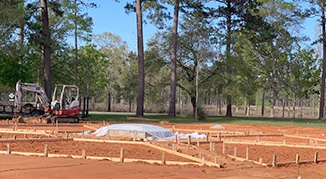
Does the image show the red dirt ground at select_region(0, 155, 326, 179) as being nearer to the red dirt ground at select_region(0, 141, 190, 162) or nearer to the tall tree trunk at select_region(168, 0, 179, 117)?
the red dirt ground at select_region(0, 141, 190, 162)

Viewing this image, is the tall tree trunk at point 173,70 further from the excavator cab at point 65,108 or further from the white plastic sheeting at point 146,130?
the white plastic sheeting at point 146,130

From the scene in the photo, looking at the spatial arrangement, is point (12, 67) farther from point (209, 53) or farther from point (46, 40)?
point (209, 53)

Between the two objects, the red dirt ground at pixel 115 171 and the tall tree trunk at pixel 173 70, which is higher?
the tall tree trunk at pixel 173 70

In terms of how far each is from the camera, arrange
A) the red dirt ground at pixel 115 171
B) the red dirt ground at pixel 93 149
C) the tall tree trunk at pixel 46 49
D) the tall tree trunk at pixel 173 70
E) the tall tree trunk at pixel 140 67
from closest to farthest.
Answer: the red dirt ground at pixel 115 171 < the red dirt ground at pixel 93 149 < the tall tree trunk at pixel 46 49 < the tall tree trunk at pixel 140 67 < the tall tree trunk at pixel 173 70

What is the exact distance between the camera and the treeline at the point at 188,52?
32.5 meters

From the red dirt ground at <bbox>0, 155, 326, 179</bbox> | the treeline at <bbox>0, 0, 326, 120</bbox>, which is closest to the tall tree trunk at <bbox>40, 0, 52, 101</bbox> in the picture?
the treeline at <bbox>0, 0, 326, 120</bbox>

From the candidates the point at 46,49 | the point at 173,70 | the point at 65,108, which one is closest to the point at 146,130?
the point at 65,108

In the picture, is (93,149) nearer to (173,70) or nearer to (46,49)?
(46,49)

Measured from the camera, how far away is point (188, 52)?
4238 cm

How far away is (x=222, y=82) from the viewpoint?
4119 cm

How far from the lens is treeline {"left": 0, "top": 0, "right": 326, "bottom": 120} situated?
3253 centimetres

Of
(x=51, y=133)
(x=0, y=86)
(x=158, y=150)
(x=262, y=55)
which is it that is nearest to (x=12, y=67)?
(x=0, y=86)

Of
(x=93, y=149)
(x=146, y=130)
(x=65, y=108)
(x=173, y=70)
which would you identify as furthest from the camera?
(x=173, y=70)

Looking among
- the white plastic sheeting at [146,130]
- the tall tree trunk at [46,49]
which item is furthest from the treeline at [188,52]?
the white plastic sheeting at [146,130]
